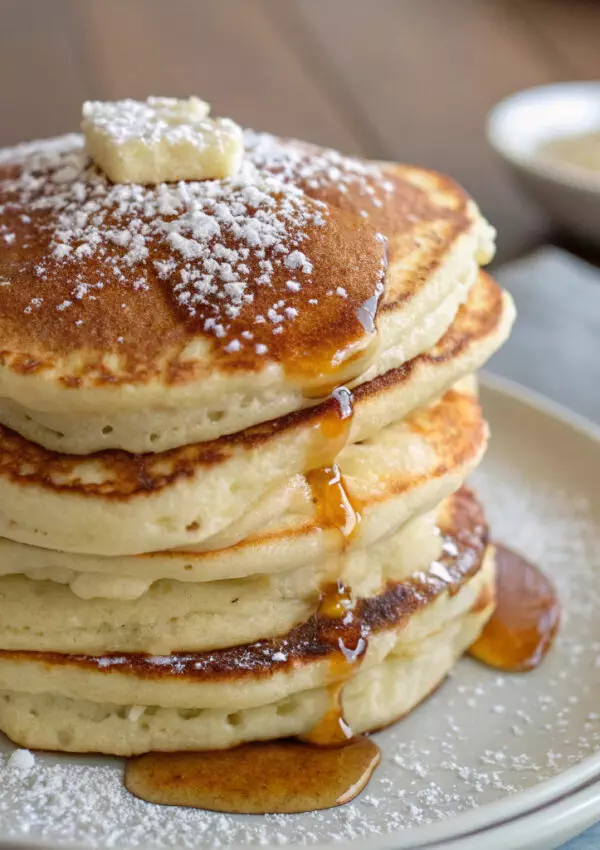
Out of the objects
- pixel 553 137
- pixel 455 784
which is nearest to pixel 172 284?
pixel 455 784

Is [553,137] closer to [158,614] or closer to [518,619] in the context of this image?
[518,619]

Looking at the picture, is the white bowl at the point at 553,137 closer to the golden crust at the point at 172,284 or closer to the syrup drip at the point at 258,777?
the golden crust at the point at 172,284

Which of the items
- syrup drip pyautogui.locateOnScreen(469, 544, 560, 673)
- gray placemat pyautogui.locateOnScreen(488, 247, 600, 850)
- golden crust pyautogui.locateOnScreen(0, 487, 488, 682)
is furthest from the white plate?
gray placemat pyautogui.locateOnScreen(488, 247, 600, 850)

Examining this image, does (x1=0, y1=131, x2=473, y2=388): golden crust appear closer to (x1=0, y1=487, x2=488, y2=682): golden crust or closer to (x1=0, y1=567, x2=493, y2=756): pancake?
(x1=0, y1=487, x2=488, y2=682): golden crust

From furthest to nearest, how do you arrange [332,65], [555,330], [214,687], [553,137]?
[332,65] < [553,137] < [555,330] < [214,687]

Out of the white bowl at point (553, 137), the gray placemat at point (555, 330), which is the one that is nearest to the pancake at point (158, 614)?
the gray placemat at point (555, 330)

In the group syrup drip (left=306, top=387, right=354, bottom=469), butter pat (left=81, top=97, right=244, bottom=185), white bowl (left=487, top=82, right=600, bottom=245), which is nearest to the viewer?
syrup drip (left=306, top=387, right=354, bottom=469)
